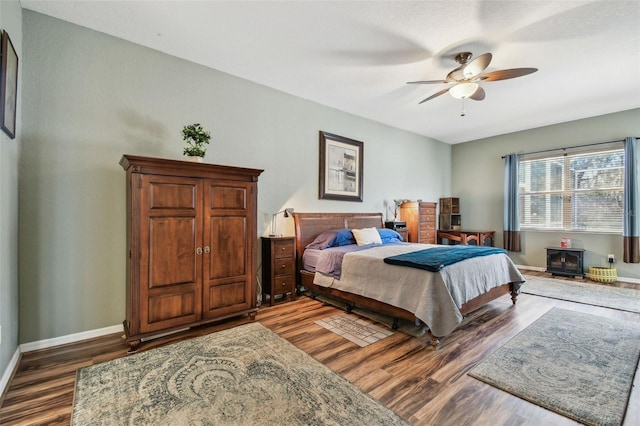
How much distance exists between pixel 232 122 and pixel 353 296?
266 centimetres

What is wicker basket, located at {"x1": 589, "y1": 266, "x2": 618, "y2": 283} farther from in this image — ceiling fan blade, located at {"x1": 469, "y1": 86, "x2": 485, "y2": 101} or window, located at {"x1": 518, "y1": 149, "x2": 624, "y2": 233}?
ceiling fan blade, located at {"x1": 469, "y1": 86, "x2": 485, "y2": 101}

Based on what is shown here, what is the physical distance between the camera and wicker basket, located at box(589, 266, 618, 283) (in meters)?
4.81

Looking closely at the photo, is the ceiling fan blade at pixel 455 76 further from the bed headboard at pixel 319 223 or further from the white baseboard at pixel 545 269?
the white baseboard at pixel 545 269

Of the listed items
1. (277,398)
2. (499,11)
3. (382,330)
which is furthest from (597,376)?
(499,11)

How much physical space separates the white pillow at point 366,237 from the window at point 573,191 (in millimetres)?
3883

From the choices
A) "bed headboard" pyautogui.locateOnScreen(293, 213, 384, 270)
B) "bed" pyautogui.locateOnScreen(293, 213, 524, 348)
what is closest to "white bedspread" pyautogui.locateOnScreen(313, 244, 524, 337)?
"bed" pyautogui.locateOnScreen(293, 213, 524, 348)

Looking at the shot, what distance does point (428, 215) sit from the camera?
238 inches

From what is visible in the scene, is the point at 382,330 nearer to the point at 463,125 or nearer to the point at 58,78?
the point at 58,78

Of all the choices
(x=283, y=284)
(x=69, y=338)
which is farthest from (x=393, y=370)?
(x=69, y=338)

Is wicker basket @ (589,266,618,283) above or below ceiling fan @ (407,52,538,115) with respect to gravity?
below

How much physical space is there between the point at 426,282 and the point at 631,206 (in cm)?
473

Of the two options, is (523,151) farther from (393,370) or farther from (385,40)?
(393,370)

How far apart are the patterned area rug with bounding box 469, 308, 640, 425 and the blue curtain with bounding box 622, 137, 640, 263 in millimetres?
2595

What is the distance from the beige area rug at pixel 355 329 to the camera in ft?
8.78
